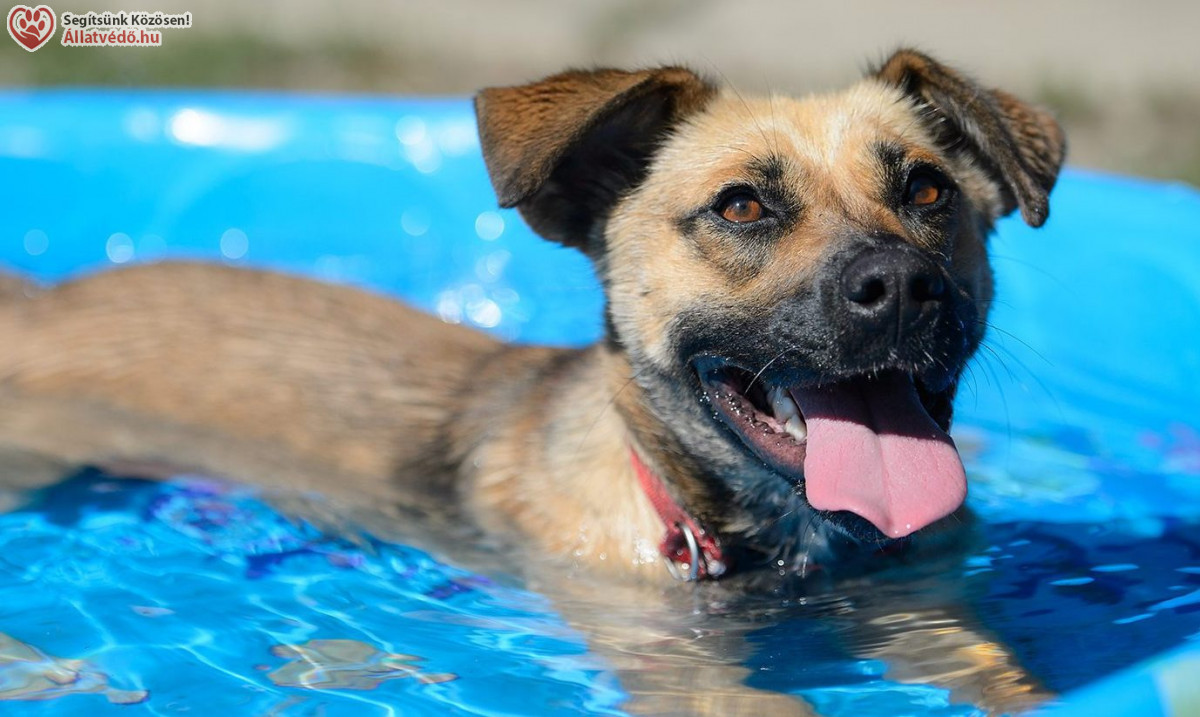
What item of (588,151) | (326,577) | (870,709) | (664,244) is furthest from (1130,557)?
(326,577)

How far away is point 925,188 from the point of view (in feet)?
12.8

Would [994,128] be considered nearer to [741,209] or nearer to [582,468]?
[741,209]

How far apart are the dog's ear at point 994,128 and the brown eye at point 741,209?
74 cm

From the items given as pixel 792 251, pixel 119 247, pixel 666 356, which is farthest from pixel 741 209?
pixel 119 247

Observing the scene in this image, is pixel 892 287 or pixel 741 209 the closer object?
pixel 892 287

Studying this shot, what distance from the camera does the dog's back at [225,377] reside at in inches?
192

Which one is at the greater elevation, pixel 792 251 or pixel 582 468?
pixel 792 251

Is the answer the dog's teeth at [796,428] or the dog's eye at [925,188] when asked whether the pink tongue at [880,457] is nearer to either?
the dog's teeth at [796,428]

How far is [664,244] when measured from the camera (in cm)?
397

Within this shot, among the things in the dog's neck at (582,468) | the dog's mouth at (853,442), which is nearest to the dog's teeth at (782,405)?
the dog's mouth at (853,442)

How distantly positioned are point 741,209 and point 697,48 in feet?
27.5

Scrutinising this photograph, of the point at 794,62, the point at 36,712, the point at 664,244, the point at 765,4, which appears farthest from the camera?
the point at 765,4

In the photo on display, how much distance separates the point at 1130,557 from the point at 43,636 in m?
3.34

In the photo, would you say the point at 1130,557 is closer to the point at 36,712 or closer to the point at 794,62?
the point at 36,712
